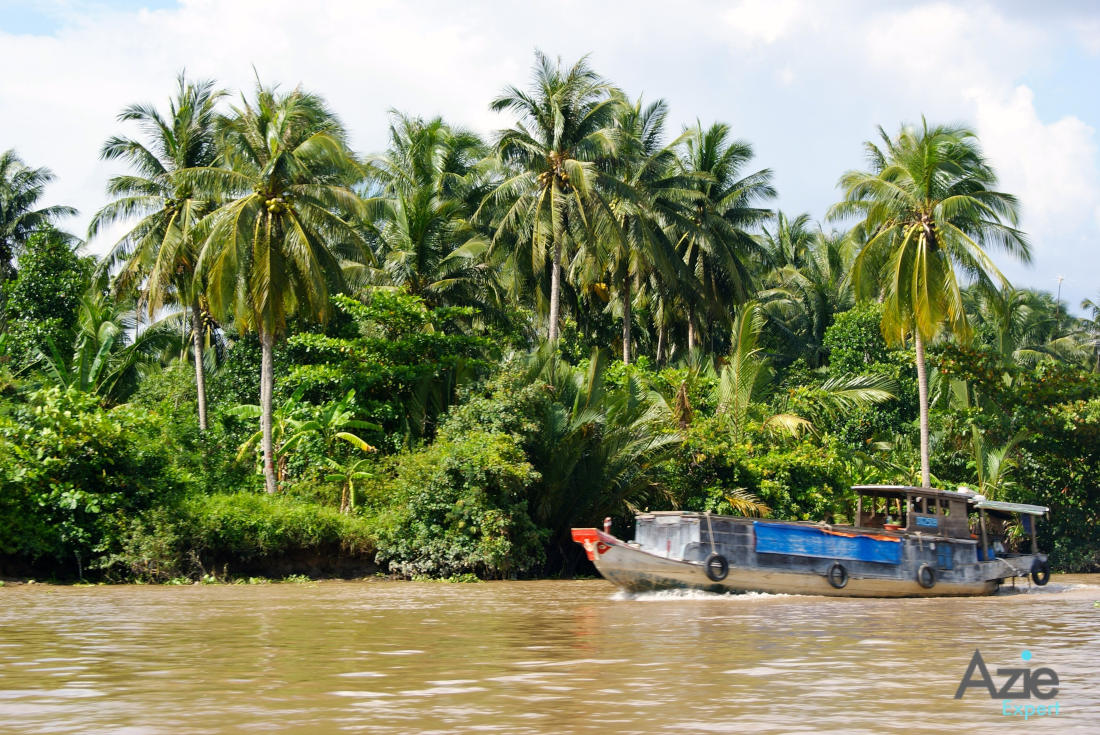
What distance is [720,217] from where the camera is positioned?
123 feet

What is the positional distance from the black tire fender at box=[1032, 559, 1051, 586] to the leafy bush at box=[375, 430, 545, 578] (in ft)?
32.8

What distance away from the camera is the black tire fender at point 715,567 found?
59.1ft

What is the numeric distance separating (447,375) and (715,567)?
10593mm

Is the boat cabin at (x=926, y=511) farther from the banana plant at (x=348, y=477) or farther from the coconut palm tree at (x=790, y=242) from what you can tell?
the coconut palm tree at (x=790, y=242)

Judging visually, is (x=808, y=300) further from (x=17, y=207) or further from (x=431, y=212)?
(x=17, y=207)

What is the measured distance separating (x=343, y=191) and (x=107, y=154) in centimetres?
840

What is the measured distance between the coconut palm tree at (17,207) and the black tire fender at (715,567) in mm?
31682

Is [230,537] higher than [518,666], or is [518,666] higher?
[230,537]

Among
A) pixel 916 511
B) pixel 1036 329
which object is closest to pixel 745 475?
pixel 916 511

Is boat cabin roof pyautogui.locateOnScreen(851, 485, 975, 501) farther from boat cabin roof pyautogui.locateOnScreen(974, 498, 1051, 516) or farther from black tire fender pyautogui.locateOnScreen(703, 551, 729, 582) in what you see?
black tire fender pyautogui.locateOnScreen(703, 551, 729, 582)

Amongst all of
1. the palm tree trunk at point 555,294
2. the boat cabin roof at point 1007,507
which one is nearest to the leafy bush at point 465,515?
the palm tree trunk at point 555,294

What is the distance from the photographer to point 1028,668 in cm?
902

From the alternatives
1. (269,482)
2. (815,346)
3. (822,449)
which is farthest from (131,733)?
(815,346)

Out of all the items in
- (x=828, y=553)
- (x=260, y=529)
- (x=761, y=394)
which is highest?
(x=761, y=394)
